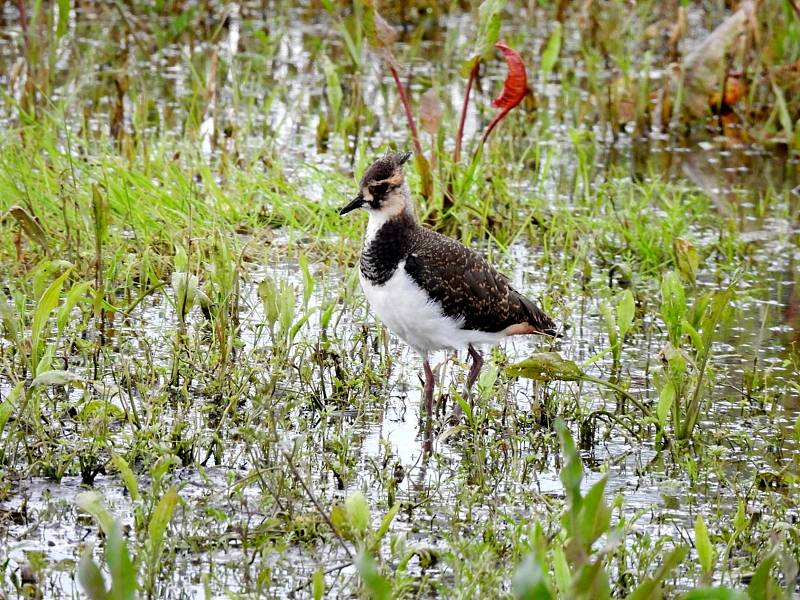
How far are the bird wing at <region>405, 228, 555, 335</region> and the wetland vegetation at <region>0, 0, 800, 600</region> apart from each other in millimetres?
288

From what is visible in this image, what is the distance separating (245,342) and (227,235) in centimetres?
124

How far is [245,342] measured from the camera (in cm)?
605

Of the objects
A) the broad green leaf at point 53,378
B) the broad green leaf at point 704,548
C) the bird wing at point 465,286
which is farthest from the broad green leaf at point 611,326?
the broad green leaf at point 53,378

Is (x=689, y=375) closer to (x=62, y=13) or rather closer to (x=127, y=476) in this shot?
(x=127, y=476)

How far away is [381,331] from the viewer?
6.32 metres

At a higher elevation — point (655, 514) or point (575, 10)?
point (575, 10)

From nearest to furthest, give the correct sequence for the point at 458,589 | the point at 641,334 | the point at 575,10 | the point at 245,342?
the point at 458,589, the point at 245,342, the point at 641,334, the point at 575,10

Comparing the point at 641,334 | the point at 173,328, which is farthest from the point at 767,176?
the point at 173,328

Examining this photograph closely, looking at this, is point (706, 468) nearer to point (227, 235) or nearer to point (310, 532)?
point (310, 532)

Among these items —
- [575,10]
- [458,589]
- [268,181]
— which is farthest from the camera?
[575,10]

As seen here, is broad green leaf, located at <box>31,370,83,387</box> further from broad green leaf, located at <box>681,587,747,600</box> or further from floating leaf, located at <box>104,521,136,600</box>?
broad green leaf, located at <box>681,587,747,600</box>

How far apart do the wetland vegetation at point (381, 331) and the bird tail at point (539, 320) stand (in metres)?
0.23

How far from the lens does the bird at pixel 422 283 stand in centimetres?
539

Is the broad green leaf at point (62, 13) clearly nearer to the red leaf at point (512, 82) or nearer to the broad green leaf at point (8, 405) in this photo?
the red leaf at point (512, 82)
